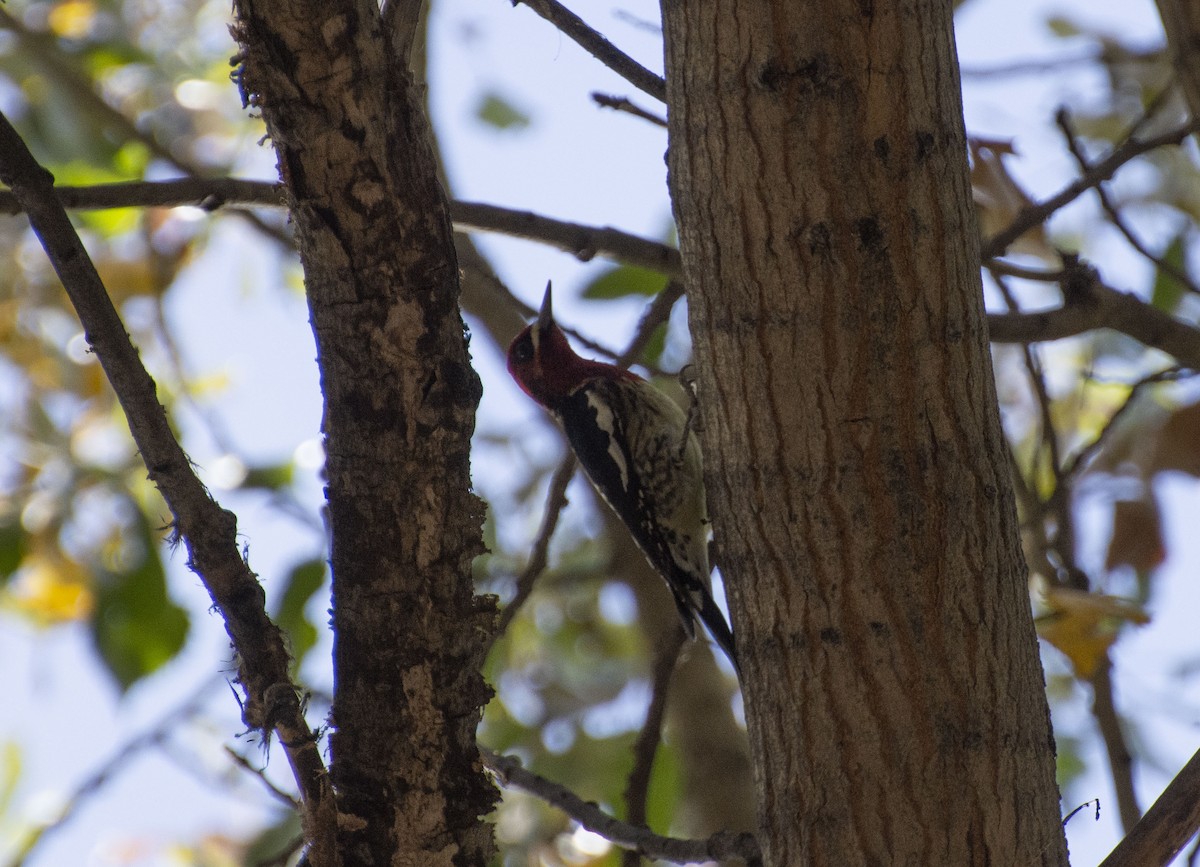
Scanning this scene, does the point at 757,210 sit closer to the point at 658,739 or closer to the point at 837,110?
the point at 837,110

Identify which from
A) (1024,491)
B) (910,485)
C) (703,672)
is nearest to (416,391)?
(910,485)

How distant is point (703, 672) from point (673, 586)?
0.72 metres

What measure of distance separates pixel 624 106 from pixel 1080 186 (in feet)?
2.97

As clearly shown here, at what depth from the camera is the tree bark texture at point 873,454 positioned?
5.32 ft

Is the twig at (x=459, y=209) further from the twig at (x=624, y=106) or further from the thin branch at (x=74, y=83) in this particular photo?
the thin branch at (x=74, y=83)

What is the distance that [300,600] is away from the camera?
119 inches

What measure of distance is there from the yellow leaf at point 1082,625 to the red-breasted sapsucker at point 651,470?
3.86ft

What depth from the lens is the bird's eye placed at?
400 cm

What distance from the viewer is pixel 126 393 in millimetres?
1575

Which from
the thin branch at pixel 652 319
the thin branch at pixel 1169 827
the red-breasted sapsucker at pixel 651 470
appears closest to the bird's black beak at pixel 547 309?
the red-breasted sapsucker at pixel 651 470

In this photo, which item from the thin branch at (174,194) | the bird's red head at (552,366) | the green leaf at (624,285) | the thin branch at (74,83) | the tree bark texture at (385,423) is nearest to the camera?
the tree bark texture at (385,423)

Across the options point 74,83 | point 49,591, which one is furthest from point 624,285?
point 49,591

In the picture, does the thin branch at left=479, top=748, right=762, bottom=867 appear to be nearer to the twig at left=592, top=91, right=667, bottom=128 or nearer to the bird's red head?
the twig at left=592, top=91, right=667, bottom=128

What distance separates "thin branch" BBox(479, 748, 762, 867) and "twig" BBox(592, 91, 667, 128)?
45.9 inches
